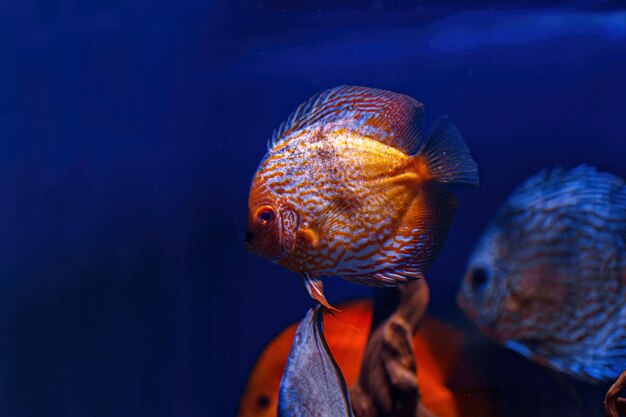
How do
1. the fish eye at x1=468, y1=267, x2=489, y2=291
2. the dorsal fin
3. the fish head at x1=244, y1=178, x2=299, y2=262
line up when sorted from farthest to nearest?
the fish eye at x1=468, y1=267, x2=489, y2=291
the dorsal fin
the fish head at x1=244, y1=178, x2=299, y2=262

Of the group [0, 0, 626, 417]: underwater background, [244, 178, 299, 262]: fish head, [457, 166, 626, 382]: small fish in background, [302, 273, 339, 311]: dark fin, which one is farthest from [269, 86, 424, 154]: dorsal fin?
[0, 0, 626, 417]: underwater background

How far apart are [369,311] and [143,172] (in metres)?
1.14

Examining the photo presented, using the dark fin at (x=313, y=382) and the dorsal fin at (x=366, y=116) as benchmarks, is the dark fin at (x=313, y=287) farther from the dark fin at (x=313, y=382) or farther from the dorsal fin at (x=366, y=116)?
the dorsal fin at (x=366, y=116)

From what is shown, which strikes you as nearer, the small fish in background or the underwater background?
the small fish in background

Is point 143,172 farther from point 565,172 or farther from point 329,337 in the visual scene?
point 565,172

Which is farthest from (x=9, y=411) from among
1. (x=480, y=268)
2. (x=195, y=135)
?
(x=480, y=268)

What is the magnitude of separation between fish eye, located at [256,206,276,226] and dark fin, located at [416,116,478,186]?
0.40m

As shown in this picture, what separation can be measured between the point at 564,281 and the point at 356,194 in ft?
2.48

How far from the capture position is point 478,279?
145 centimetres

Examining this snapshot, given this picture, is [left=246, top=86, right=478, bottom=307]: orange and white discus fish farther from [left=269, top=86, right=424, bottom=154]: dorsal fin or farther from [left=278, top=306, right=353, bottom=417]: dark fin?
[left=278, top=306, right=353, bottom=417]: dark fin

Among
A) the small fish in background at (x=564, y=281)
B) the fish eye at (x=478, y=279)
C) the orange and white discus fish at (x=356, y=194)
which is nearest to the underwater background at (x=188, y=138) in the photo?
the small fish in background at (x=564, y=281)

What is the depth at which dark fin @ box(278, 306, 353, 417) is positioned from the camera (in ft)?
4.13

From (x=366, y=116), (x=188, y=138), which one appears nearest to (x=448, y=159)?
(x=366, y=116)

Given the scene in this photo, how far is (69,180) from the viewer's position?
2158 mm
